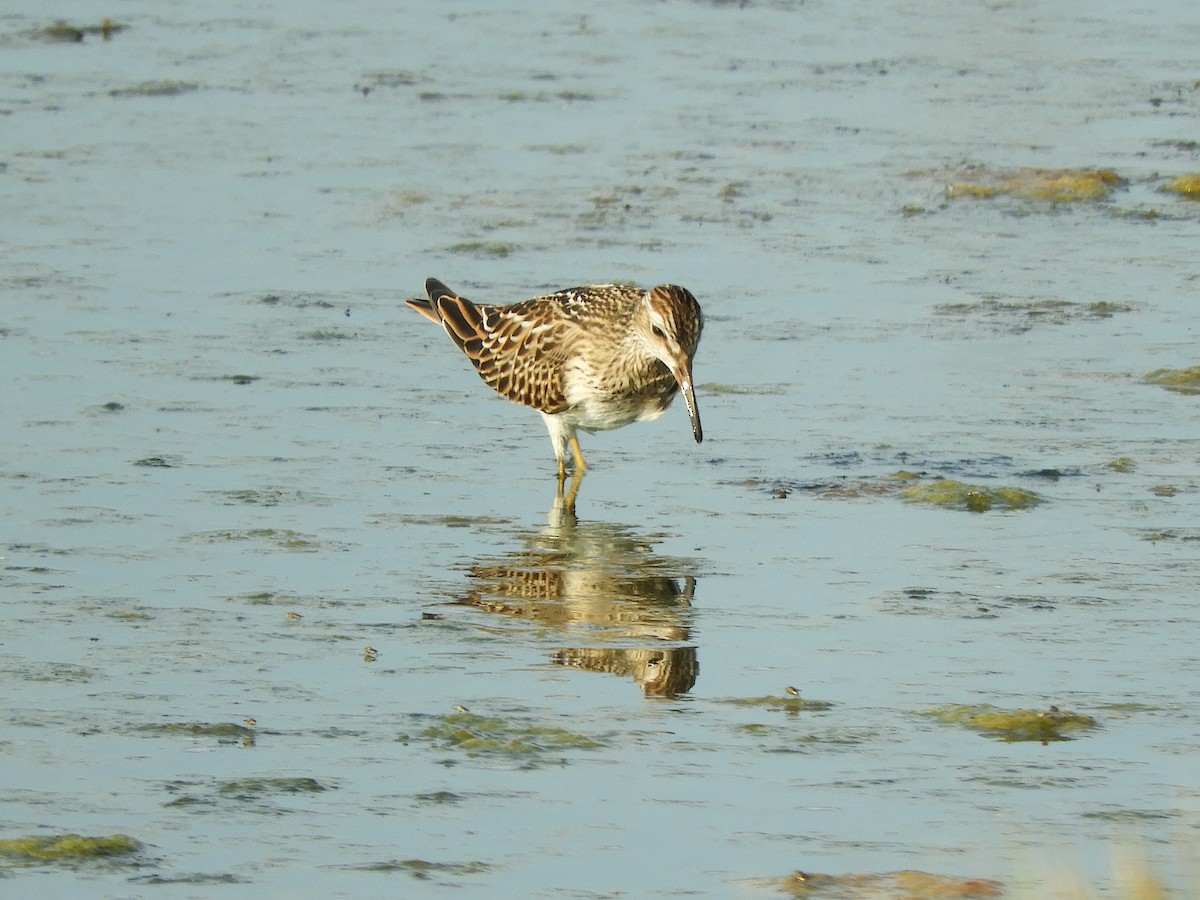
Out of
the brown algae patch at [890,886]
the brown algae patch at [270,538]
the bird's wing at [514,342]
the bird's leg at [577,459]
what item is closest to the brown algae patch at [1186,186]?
the bird's wing at [514,342]

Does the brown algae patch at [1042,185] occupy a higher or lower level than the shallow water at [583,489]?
higher

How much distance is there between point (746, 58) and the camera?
20.3 m

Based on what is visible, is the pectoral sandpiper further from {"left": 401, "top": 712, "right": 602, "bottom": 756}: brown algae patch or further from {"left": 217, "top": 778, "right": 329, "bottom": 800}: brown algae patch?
{"left": 217, "top": 778, "right": 329, "bottom": 800}: brown algae patch

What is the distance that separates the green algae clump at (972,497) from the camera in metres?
9.58

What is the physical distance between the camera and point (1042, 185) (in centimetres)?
1569

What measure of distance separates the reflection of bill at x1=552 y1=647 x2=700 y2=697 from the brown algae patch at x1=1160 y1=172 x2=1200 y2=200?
354 inches

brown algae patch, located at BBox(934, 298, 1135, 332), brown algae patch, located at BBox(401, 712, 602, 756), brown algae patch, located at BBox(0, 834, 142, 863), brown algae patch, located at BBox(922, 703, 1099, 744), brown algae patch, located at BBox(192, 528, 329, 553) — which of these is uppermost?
brown algae patch, located at BBox(934, 298, 1135, 332)

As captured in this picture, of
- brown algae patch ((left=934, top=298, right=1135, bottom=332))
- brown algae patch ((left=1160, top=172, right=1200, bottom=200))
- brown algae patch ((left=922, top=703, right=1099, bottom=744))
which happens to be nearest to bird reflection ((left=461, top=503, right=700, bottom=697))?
brown algae patch ((left=922, top=703, right=1099, bottom=744))

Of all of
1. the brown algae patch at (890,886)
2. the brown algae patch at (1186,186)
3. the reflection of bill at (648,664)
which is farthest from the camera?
the brown algae patch at (1186,186)

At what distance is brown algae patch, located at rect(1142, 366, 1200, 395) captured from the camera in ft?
37.1

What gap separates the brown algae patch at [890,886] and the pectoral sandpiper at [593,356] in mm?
3701

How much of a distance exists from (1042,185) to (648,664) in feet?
29.4

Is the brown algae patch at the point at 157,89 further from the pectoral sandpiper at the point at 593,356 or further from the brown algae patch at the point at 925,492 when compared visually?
the brown algae patch at the point at 925,492

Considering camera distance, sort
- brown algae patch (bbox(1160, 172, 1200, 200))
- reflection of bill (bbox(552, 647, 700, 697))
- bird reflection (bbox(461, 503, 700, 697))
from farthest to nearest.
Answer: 1. brown algae patch (bbox(1160, 172, 1200, 200))
2. bird reflection (bbox(461, 503, 700, 697))
3. reflection of bill (bbox(552, 647, 700, 697))
